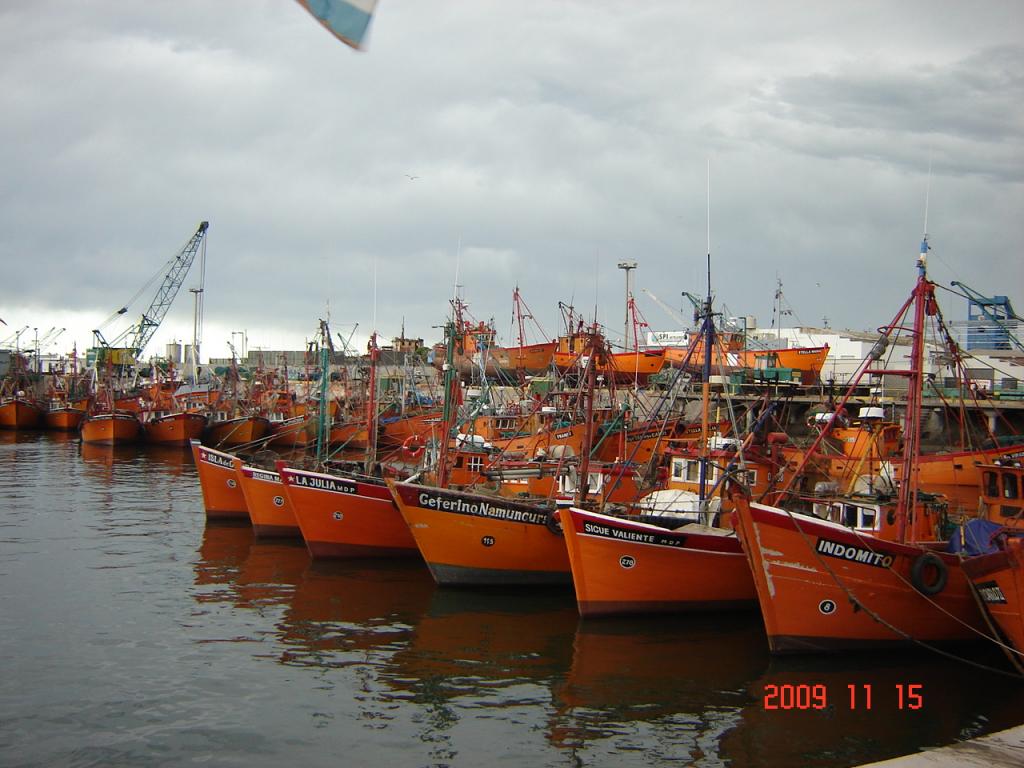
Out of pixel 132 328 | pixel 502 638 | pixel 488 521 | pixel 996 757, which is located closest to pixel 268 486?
pixel 488 521

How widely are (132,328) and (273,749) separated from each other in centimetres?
10606

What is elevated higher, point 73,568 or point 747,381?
point 747,381

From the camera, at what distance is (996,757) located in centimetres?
1106

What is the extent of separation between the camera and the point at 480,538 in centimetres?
2288

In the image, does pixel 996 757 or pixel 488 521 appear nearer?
pixel 996 757

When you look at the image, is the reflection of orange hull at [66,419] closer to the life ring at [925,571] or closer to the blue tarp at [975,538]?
the life ring at [925,571]

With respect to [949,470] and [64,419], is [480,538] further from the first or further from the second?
[64,419]

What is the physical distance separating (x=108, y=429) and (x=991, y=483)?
62.5 meters

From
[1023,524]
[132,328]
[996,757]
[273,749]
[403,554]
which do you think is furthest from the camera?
[132,328]

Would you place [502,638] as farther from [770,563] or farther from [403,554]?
[403,554]

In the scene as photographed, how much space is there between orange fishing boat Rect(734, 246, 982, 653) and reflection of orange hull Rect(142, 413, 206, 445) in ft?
196

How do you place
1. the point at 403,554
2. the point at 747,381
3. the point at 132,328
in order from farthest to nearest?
the point at 132,328 → the point at 747,381 → the point at 403,554

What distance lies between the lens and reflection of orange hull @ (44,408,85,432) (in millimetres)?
85375

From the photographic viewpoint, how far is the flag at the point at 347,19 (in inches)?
209
